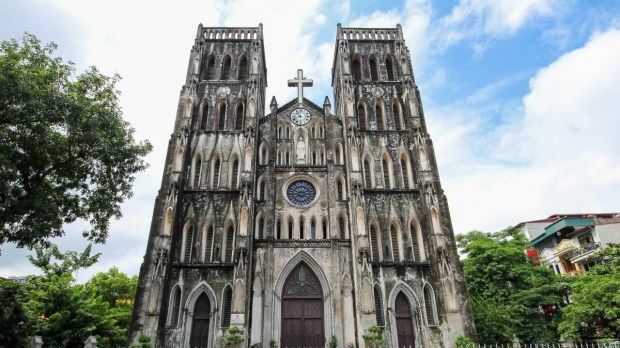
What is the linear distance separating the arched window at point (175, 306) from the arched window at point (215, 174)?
558 centimetres

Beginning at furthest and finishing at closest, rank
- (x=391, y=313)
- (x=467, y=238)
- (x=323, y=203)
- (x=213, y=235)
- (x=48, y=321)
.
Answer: (x=467, y=238), (x=323, y=203), (x=213, y=235), (x=391, y=313), (x=48, y=321)

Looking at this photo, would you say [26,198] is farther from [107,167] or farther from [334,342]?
[334,342]

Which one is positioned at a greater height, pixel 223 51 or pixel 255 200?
pixel 223 51

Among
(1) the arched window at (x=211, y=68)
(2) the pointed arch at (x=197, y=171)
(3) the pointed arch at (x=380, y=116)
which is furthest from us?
(1) the arched window at (x=211, y=68)

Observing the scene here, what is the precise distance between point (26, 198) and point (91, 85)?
448 centimetres

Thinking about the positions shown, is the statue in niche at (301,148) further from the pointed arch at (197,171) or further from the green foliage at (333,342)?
the green foliage at (333,342)

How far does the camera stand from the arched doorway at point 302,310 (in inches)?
724

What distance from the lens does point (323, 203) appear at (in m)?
21.2

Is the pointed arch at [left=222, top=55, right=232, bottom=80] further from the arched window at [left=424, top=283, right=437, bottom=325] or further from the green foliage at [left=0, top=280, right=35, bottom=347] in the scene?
the arched window at [left=424, top=283, right=437, bottom=325]

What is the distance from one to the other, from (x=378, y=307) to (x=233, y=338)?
6789 millimetres

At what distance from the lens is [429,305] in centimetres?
1850

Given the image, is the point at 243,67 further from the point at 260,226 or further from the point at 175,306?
the point at 175,306

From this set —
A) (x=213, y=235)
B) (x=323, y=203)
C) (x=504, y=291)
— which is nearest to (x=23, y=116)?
(x=213, y=235)

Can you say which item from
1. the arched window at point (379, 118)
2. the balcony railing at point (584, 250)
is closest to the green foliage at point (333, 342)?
the arched window at point (379, 118)
